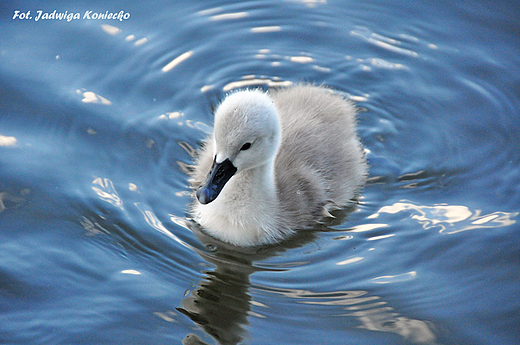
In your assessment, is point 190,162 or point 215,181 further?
point 190,162

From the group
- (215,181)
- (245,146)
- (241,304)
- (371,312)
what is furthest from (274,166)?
(371,312)

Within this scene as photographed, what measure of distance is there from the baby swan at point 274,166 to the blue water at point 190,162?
0.57 ft

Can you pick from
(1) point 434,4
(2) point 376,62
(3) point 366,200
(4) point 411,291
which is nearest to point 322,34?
(2) point 376,62

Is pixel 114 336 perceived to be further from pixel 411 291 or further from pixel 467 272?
pixel 467 272

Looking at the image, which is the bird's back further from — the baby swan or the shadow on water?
the shadow on water

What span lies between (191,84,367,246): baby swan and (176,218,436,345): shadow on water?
→ 0.78ft

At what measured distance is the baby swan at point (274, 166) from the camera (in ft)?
14.1

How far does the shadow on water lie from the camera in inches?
159

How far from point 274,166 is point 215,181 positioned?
0.85 meters

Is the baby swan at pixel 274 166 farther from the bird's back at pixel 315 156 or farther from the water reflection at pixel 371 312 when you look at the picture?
the water reflection at pixel 371 312

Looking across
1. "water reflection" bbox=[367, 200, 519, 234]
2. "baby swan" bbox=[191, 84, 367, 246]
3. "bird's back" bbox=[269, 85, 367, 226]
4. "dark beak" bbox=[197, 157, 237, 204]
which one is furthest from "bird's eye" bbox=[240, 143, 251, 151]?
"water reflection" bbox=[367, 200, 519, 234]

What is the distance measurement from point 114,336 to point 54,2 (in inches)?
171

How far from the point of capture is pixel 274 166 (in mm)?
5027

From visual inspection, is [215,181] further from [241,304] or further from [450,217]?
[450,217]
